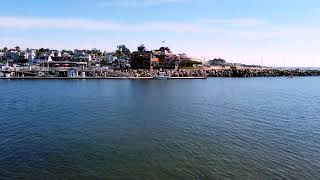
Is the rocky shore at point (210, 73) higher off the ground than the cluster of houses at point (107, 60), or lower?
lower

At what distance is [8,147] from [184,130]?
487 inches

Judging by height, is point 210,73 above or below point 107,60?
below

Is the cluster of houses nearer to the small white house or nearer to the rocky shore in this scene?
the rocky shore

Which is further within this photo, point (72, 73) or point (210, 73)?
point (210, 73)

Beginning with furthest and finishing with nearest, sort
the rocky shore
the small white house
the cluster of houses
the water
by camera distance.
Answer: the cluster of houses → the rocky shore → the small white house → the water

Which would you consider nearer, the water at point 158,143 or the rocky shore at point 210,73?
the water at point 158,143

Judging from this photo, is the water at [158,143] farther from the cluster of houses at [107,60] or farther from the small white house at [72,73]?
the cluster of houses at [107,60]

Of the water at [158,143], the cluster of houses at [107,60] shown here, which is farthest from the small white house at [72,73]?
the water at [158,143]

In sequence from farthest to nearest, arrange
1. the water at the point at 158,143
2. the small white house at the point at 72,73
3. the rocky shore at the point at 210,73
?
the rocky shore at the point at 210,73
the small white house at the point at 72,73
the water at the point at 158,143

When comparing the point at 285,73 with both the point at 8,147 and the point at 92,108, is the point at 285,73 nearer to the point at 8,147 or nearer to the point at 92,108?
the point at 92,108

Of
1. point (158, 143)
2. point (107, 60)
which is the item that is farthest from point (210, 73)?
point (158, 143)

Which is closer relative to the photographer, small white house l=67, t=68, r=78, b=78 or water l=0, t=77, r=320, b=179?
water l=0, t=77, r=320, b=179

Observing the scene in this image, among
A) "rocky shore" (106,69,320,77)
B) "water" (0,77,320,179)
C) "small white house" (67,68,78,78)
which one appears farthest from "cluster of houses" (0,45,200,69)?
"water" (0,77,320,179)

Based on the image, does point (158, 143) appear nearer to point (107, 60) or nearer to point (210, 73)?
point (210, 73)
